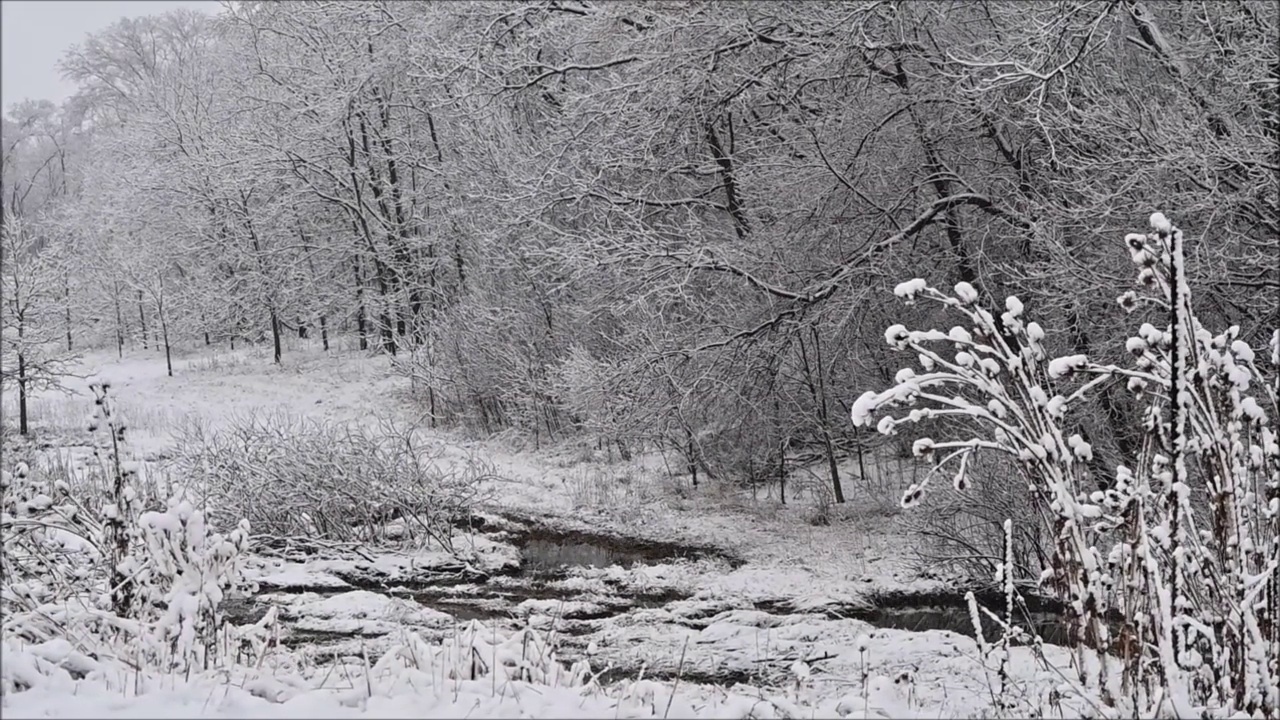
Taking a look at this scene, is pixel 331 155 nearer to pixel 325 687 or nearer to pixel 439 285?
pixel 439 285

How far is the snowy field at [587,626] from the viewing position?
3315mm

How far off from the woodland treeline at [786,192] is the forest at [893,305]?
0.05 meters

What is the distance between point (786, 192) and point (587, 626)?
4844 millimetres

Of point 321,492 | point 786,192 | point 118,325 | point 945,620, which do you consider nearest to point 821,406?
point 786,192

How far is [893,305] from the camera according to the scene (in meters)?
10.6

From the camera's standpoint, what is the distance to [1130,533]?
375 centimetres

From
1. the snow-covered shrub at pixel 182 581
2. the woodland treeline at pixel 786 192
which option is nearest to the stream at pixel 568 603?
the woodland treeline at pixel 786 192

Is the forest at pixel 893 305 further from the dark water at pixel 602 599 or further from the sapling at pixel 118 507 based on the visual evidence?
the dark water at pixel 602 599

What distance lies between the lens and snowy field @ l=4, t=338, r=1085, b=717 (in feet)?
10.9

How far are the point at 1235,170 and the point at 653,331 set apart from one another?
5820 millimetres

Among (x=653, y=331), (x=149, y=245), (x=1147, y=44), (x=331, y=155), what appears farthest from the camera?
(x=149, y=245)

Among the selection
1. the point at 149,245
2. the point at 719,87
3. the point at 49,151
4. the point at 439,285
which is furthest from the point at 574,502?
the point at 49,151

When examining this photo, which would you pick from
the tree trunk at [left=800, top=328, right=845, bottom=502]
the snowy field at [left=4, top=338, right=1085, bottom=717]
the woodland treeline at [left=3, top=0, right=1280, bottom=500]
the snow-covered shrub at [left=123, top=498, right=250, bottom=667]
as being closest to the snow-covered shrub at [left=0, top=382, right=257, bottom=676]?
the snow-covered shrub at [left=123, top=498, right=250, bottom=667]

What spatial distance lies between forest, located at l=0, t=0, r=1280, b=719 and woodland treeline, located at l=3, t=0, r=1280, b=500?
0.17 ft
